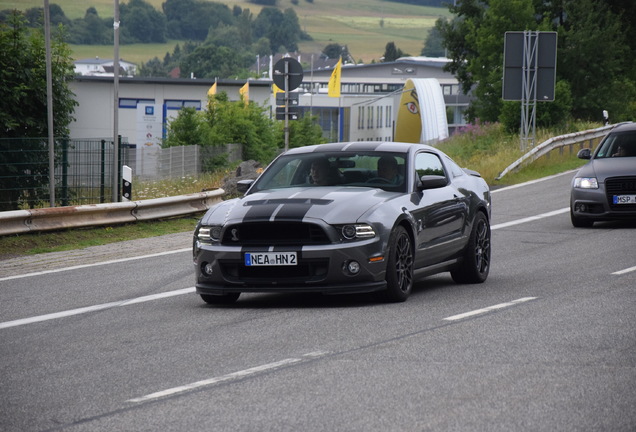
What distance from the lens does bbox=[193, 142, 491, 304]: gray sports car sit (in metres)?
10.3

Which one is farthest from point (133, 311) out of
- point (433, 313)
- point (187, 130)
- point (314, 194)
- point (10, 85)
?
point (187, 130)

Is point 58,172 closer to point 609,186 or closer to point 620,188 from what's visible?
point 609,186

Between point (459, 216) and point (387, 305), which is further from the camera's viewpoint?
point (459, 216)

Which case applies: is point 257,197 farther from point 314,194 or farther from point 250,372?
point 250,372

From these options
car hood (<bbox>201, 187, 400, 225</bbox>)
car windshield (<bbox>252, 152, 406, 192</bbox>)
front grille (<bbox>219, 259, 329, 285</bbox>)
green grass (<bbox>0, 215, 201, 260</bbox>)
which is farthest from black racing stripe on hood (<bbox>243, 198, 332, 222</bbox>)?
green grass (<bbox>0, 215, 201, 260</bbox>)

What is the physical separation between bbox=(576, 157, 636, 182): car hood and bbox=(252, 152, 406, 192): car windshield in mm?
7681

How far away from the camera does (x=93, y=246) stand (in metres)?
17.4

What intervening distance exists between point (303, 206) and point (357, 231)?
508 millimetres

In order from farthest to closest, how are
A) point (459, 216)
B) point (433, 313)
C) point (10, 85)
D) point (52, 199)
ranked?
1. point (10, 85)
2. point (52, 199)
3. point (459, 216)
4. point (433, 313)

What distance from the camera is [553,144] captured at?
32.1 meters

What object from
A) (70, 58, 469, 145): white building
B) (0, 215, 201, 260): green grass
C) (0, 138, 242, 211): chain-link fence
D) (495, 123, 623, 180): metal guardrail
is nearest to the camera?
(0, 215, 201, 260): green grass

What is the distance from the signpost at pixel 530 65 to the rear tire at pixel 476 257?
18646 mm

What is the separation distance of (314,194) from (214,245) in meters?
1.00

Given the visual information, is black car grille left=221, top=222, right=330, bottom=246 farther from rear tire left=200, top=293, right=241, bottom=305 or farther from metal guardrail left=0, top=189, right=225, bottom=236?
metal guardrail left=0, top=189, right=225, bottom=236
